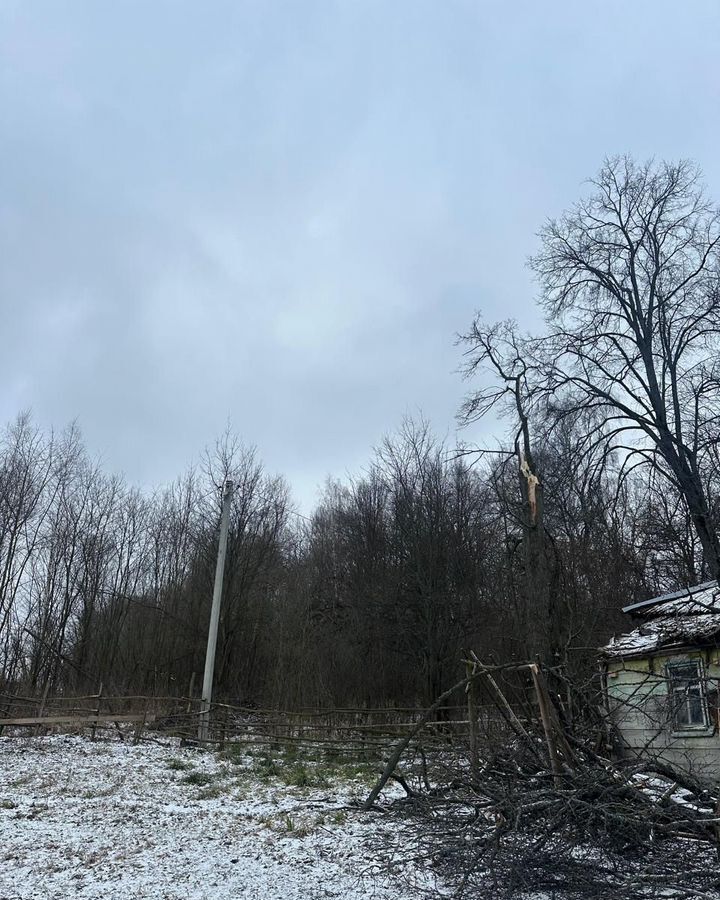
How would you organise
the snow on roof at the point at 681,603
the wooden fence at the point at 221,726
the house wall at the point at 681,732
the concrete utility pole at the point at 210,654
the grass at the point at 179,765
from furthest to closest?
the concrete utility pole at the point at 210,654 < the wooden fence at the point at 221,726 < the grass at the point at 179,765 < the snow on roof at the point at 681,603 < the house wall at the point at 681,732

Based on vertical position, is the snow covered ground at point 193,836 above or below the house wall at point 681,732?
below

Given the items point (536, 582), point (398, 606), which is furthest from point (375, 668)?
point (536, 582)

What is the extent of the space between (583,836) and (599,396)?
34.3 feet

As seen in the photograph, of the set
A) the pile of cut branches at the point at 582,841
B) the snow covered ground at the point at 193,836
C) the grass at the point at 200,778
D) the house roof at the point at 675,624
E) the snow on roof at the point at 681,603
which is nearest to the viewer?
the pile of cut branches at the point at 582,841

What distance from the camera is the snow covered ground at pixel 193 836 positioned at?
5762 millimetres

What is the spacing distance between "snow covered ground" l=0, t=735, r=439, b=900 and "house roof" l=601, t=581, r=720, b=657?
5270 millimetres

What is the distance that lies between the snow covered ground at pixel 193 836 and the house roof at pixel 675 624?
5270mm

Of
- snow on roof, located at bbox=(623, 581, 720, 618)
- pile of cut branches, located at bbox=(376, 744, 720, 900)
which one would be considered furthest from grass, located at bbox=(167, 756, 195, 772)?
snow on roof, located at bbox=(623, 581, 720, 618)

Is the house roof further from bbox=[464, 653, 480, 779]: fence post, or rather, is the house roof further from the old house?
bbox=[464, 653, 480, 779]: fence post

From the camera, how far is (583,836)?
605cm

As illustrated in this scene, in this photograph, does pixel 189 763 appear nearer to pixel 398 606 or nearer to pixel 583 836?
pixel 583 836

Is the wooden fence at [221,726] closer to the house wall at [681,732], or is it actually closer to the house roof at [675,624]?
the house wall at [681,732]

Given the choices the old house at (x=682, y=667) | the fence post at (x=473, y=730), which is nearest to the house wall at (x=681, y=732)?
the old house at (x=682, y=667)

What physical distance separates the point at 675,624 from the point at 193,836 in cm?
818
